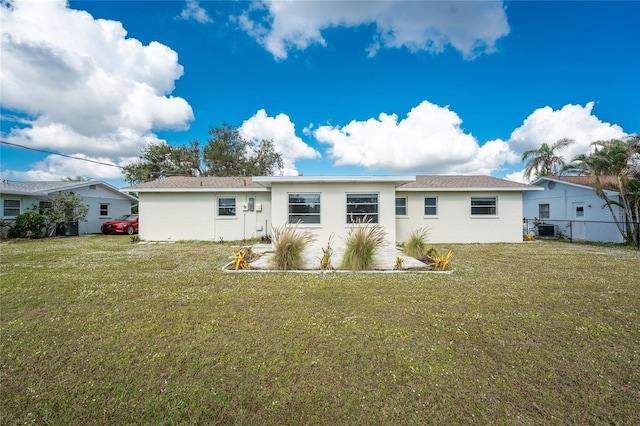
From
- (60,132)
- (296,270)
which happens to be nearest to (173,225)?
(296,270)

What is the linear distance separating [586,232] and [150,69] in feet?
84.0

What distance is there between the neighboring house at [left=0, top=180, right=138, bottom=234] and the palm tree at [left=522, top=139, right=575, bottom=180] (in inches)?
1319

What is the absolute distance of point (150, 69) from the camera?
14258 mm

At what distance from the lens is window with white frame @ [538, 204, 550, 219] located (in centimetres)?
1745

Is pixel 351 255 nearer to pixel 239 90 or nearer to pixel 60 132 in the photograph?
pixel 239 90

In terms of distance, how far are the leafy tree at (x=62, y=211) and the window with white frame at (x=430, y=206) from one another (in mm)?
20119

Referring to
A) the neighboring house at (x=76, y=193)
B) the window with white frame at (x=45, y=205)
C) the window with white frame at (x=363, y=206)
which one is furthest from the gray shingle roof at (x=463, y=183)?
the window with white frame at (x=45, y=205)

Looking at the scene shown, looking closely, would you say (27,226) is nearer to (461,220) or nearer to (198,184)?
(198,184)

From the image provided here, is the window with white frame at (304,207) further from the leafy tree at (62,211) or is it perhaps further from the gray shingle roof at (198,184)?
the leafy tree at (62,211)

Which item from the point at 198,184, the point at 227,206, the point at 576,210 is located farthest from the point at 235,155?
the point at 576,210

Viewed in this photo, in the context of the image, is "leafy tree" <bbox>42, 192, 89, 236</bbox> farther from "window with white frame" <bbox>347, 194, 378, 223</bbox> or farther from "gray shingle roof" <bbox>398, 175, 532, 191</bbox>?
"gray shingle roof" <bbox>398, 175, 532, 191</bbox>

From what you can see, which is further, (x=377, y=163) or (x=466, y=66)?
(x=377, y=163)

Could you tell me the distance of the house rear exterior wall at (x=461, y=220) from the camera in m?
13.4

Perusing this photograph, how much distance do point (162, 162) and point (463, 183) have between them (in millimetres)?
30727
